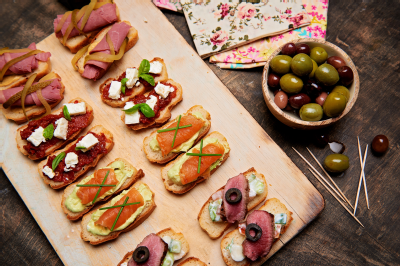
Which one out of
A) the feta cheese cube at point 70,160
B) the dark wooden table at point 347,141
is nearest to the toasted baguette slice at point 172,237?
the dark wooden table at point 347,141

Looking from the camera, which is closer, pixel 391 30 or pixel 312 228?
pixel 312 228

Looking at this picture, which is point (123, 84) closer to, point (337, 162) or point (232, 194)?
point (232, 194)

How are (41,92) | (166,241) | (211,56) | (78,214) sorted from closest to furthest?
(166,241) < (78,214) < (41,92) < (211,56)

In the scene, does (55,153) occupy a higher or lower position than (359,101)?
higher

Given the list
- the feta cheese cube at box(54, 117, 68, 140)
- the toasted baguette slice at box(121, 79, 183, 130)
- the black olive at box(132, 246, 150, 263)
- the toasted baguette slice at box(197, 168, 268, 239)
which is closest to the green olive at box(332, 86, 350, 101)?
the toasted baguette slice at box(197, 168, 268, 239)

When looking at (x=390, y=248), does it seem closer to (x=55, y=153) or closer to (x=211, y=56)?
(x=211, y=56)

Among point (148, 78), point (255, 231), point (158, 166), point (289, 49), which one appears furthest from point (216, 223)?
point (289, 49)

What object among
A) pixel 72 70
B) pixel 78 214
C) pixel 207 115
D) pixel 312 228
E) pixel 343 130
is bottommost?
pixel 312 228

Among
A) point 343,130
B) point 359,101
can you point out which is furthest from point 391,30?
point 343,130
